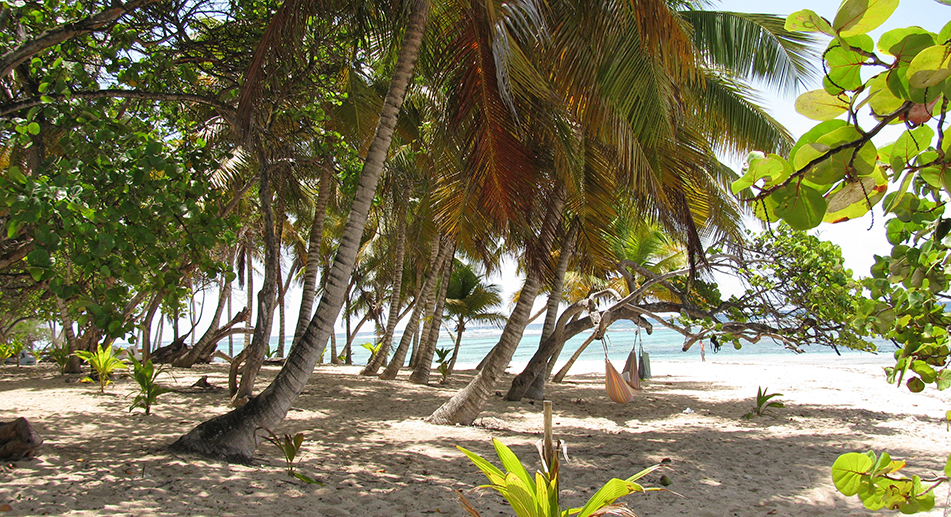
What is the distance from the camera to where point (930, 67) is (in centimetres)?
43

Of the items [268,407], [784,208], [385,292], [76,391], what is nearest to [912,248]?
[784,208]

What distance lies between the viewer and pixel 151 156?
9.73 feet

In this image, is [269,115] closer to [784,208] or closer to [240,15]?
[240,15]

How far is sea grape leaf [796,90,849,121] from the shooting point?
0.54 metres

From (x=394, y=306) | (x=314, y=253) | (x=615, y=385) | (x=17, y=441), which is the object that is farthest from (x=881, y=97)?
(x=394, y=306)

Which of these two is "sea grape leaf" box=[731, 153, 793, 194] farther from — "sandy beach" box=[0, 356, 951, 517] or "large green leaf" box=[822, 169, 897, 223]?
"sandy beach" box=[0, 356, 951, 517]

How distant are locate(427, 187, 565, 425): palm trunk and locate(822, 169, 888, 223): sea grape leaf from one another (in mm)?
5875

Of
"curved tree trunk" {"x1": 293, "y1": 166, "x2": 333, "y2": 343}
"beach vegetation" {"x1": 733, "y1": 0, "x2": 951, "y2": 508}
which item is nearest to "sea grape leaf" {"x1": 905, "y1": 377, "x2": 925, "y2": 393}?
"beach vegetation" {"x1": 733, "y1": 0, "x2": 951, "y2": 508}

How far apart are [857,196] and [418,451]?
5239 mm

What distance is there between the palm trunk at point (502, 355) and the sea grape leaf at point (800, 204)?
5.93m

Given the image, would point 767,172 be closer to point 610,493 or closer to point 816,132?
point 816,132

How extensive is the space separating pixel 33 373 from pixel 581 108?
36.7 ft

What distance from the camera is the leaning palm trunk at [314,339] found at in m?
4.41

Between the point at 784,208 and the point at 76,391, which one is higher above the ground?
the point at 784,208
